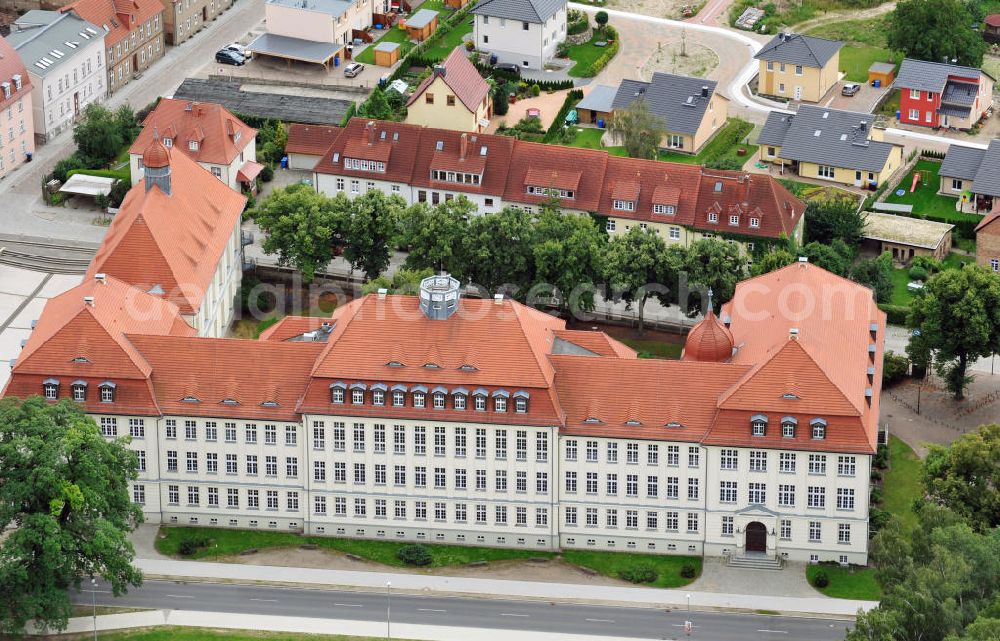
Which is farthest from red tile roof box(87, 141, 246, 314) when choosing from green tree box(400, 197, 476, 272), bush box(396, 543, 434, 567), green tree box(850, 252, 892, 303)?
green tree box(850, 252, 892, 303)

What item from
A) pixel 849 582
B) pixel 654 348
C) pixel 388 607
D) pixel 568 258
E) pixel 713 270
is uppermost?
pixel 568 258

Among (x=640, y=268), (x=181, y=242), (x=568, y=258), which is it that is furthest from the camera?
(x=568, y=258)

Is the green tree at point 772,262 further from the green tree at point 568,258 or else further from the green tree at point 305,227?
the green tree at point 305,227

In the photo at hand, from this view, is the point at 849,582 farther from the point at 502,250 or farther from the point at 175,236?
the point at 175,236

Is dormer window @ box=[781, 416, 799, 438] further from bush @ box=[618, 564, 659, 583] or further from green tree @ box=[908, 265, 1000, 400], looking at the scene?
green tree @ box=[908, 265, 1000, 400]

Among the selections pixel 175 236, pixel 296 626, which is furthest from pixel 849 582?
pixel 175 236

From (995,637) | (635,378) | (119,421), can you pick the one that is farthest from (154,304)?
(995,637)
